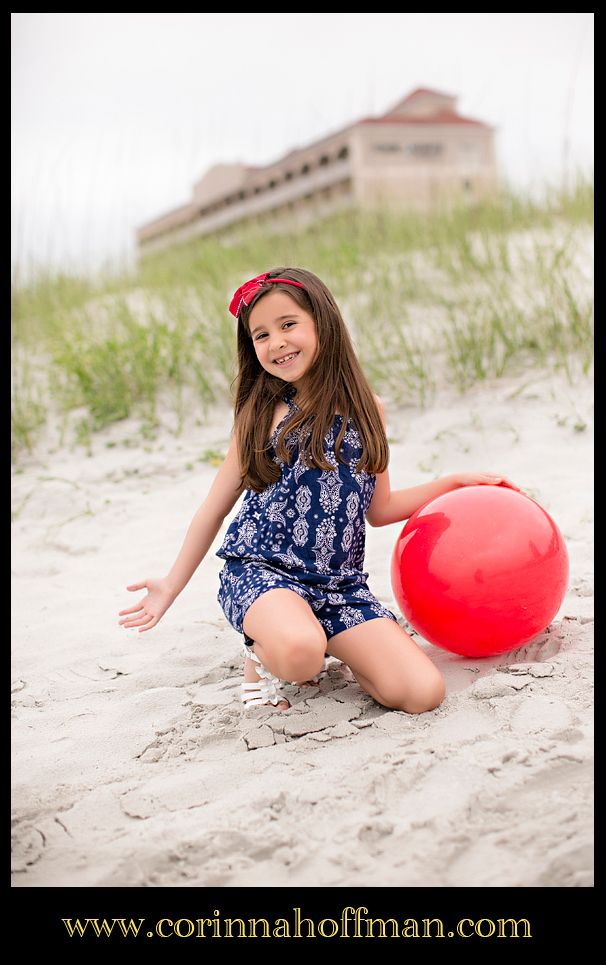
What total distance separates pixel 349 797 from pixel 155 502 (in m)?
3.17

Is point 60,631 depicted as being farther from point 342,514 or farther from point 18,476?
point 18,476

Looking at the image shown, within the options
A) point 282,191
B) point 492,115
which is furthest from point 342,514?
point 282,191

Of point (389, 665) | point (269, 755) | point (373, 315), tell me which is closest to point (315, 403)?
point (389, 665)

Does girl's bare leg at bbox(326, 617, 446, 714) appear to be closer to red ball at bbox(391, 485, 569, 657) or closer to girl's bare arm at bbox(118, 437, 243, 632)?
red ball at bbox(391, 485, 569, 657)

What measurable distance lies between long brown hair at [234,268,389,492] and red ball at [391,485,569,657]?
375 millimetres

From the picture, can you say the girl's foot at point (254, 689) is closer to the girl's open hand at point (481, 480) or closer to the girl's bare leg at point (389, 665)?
the girl's bare leg at point (389, 665)

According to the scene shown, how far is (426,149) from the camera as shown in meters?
11.9

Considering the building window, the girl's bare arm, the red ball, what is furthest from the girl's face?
the building window

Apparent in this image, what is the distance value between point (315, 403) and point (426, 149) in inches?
394

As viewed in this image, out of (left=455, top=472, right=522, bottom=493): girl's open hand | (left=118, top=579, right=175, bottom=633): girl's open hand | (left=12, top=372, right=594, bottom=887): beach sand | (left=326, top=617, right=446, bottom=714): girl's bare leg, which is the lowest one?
(left=12, top=372, right=594, bottom=887): beach sand

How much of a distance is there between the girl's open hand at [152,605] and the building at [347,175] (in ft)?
20.2

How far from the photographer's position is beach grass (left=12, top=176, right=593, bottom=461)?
5.77 meters

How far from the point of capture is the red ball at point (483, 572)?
2.78 m
